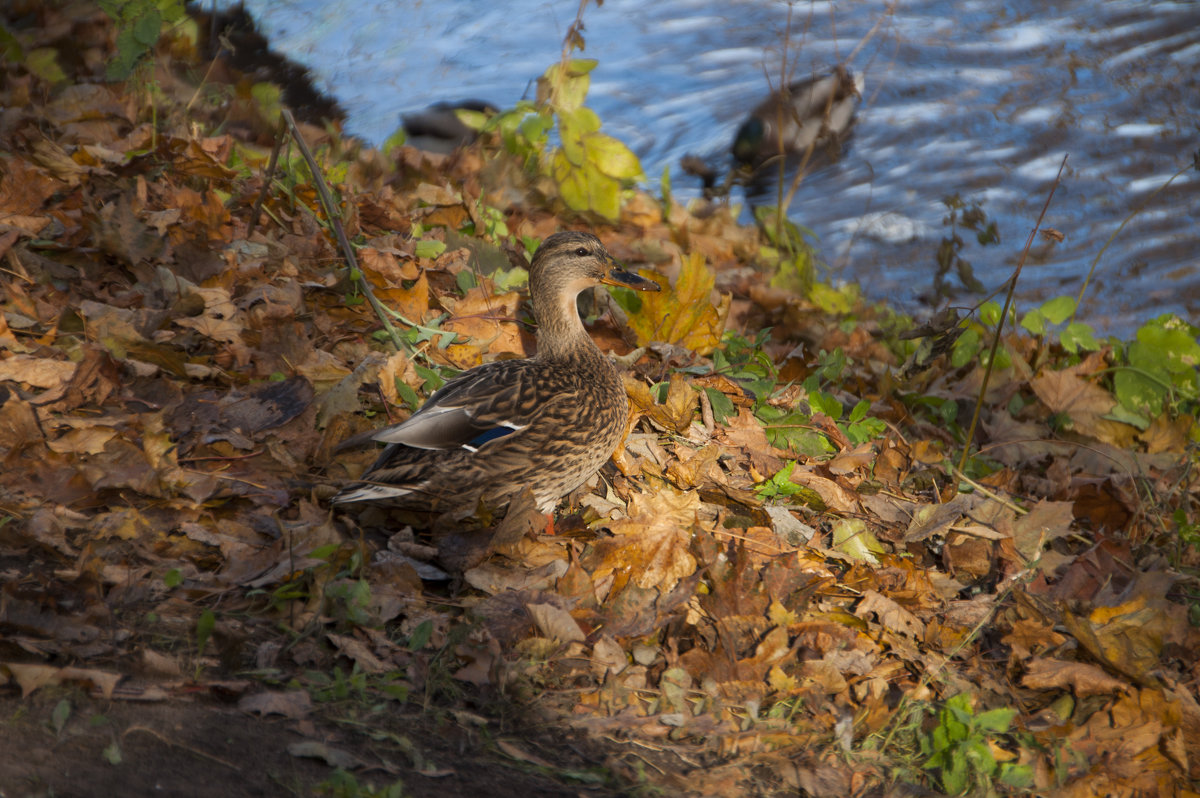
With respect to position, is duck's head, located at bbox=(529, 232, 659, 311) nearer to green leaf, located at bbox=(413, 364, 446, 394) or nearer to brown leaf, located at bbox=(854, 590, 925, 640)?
green leaf, located at bbox=(413, 364, 446, 394)

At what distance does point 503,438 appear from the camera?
3104 millimetres

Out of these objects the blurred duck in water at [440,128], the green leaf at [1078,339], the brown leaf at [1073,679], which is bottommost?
the brown leaf at [1073,679]

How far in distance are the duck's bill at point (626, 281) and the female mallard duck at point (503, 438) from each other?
0.39 meters

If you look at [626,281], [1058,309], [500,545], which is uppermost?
[626,281]

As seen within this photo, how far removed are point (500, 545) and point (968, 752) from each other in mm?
1386

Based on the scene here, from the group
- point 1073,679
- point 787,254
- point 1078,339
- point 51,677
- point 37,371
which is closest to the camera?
point 51,677

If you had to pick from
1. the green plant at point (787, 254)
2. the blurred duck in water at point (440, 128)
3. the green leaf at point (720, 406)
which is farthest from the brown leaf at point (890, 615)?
the blurred duck in water at point (440, 128)

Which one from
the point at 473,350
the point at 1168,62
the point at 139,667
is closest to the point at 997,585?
the point at 473,350

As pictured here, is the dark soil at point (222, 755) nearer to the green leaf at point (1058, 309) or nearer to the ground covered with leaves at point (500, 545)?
the ground covered with leaves at point (500, 545)

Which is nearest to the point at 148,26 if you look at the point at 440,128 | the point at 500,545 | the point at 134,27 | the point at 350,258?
the point at 134,27

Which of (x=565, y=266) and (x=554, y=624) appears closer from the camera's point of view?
(x=554, y=624)

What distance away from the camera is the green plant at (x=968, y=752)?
2.37m

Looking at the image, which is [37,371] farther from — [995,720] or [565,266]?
[995,720]

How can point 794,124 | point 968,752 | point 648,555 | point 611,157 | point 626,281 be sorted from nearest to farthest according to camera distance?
1. point 968,752
2. point 648,555
3. point 626,281
4. point 611,157
5. point 794,124
